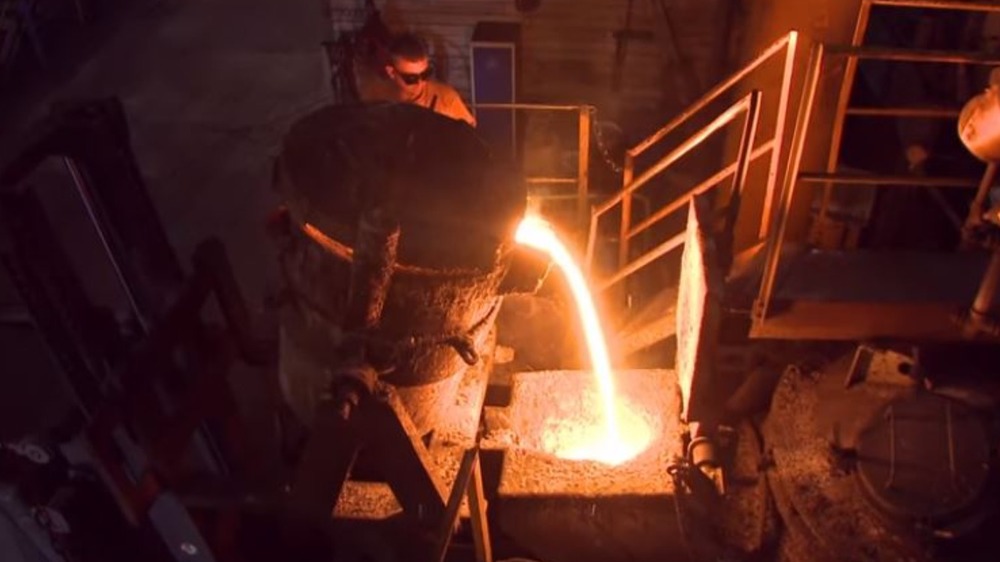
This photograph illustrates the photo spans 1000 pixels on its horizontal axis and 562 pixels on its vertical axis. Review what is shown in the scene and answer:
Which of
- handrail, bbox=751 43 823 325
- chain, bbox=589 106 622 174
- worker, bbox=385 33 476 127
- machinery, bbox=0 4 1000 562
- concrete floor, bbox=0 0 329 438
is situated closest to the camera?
machinery, bbox=0 4 1000 562

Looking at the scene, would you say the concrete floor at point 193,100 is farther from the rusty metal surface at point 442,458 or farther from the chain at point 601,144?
the chain at point 601,144

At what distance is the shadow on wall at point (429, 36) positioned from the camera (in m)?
10.0

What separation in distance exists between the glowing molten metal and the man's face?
78.9 inches

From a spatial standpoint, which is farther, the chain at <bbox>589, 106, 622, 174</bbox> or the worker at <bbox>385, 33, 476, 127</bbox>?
the chain at <bbox>589, 106, 622, 174</bbox>

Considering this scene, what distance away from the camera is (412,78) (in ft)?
20.5

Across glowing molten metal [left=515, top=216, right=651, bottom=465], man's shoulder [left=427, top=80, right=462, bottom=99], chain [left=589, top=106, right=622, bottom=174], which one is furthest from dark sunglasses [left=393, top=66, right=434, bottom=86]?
glowing molten metal [left=515, top=216, right=651, bottom=465]

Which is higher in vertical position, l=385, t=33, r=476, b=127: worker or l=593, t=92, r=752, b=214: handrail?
l=385, t=33, r=476, b=127: worker

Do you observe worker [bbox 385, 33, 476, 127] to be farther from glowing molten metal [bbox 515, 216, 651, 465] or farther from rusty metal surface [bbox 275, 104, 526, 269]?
rusty metal surface [bbox 275, 104, 526, 269]

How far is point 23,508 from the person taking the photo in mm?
4277

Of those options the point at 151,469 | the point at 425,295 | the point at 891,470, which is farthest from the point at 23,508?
the point at 891,470

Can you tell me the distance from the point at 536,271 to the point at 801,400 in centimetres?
192

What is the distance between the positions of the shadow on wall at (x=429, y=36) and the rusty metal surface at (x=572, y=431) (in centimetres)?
624

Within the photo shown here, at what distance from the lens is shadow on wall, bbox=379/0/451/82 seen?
10047 millimetres

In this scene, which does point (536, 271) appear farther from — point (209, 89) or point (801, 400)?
point (209, 89)
